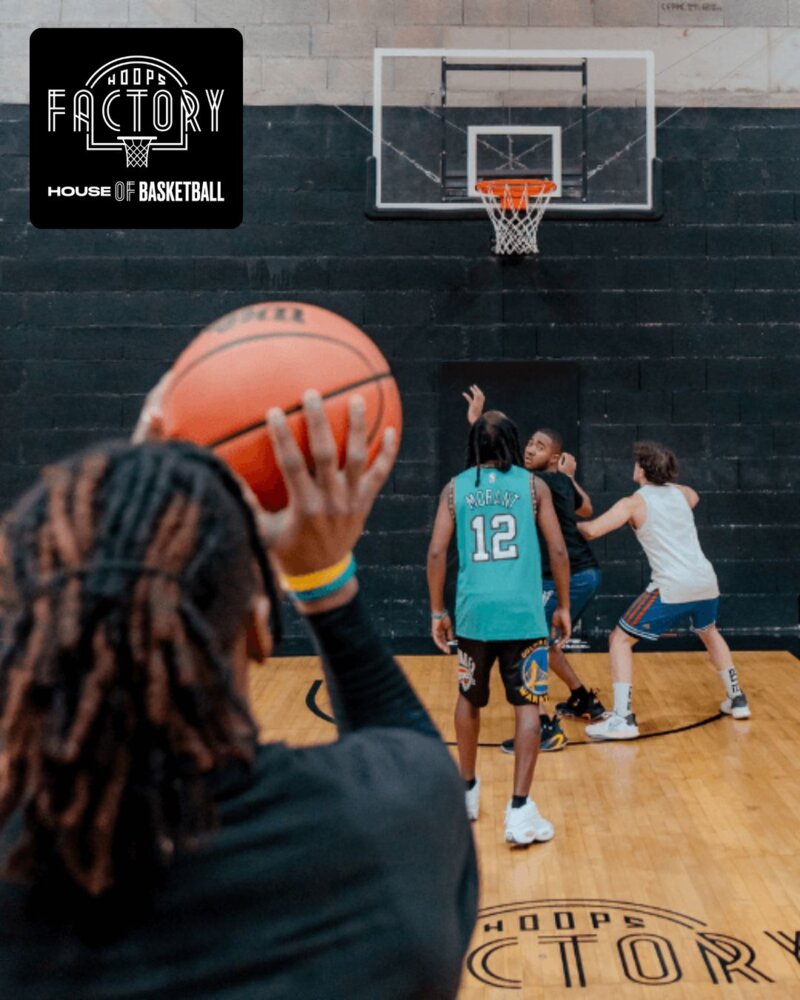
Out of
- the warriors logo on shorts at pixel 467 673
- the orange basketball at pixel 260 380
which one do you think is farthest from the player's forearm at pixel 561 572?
the orange basketball at pixel 260 380

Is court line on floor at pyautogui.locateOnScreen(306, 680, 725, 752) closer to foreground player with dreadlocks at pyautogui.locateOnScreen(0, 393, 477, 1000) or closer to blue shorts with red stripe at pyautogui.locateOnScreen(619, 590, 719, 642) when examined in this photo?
blue shorts with red stripe at pyautogui.locateOnScreen(619, 590, 719, 642)

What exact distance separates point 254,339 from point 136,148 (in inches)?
315

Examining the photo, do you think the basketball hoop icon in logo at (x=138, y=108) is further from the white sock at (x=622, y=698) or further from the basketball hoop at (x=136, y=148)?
the white sock at (x=622, y=698)

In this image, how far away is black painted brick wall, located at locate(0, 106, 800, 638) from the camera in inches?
346

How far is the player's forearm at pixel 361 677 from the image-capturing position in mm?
1122

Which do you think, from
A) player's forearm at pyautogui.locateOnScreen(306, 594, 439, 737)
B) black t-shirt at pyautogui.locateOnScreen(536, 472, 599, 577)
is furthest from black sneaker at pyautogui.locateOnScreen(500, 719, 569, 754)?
player's forearm at pyautogui.locateOnScreen(306, 594, 439, 737)

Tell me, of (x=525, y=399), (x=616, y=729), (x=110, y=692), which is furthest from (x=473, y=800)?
(x=525, y=399)

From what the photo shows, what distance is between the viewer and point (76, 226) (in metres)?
8.83

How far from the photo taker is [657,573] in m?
5.98

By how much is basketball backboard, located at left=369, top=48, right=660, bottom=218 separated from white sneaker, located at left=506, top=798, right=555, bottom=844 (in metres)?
5.47

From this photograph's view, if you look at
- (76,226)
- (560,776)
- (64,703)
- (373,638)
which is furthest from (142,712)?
(76,226)

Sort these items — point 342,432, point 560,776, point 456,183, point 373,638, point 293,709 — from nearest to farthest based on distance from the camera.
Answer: point 373,638 < point 342,432 < point 560,776 < point 293,709 < point 456,183

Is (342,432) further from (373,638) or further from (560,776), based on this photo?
(560,776)

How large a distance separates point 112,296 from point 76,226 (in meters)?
0.64
